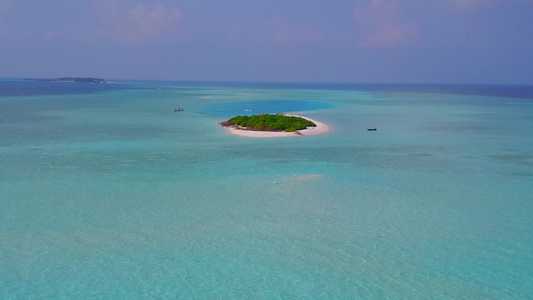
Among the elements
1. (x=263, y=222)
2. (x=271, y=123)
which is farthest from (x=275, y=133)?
(x=263, y=222)

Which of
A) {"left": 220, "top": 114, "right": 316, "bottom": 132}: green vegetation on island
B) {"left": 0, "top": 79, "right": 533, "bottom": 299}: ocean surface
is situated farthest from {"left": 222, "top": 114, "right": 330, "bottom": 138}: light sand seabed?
{"left": 0, "top": 79, "right": 533, "bottom": 299}: ocean surface

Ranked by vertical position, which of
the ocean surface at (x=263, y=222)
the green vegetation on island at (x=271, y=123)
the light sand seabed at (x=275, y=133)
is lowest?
the ocean surface at (x=263, y=222)

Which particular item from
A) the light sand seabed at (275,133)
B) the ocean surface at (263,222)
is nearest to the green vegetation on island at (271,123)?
the light sand seabed at (275,133)

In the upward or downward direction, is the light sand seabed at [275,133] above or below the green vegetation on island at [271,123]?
below

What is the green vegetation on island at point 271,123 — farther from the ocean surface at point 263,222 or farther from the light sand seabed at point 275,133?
the ocean surface at point 263,222

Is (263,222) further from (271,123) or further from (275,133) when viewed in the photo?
(271,123)

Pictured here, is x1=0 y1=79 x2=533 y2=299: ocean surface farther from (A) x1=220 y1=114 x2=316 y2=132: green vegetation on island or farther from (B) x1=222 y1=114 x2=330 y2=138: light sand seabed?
(A) x1=220 y1=114 x2=316 y2=132: green vegetation on island

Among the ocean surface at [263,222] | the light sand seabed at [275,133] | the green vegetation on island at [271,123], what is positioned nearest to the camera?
the ocean surface at [263,222]

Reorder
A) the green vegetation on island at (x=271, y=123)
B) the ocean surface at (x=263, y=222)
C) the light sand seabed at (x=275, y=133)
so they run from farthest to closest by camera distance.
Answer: the green vegetation on island at (x=271, y=123)
the light sand seabed at (x=275, y=133)
the ocean surface at (x=263, y=222)
